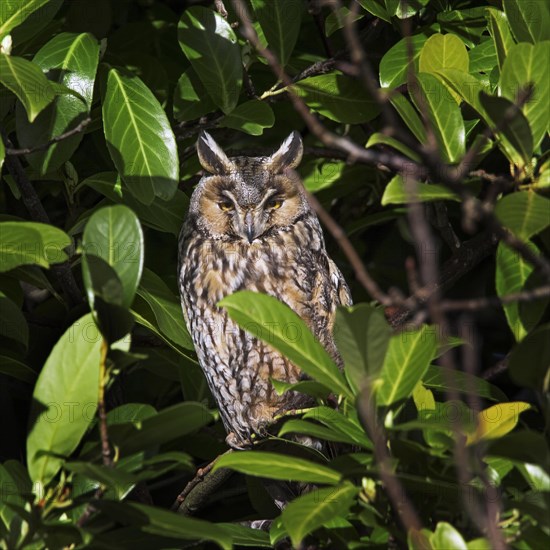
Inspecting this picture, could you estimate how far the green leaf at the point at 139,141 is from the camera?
8.26 ft

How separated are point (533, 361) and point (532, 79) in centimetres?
78

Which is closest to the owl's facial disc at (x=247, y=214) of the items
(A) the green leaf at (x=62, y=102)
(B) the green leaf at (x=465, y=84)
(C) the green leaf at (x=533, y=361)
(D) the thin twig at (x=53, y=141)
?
(A) the green leaf at (x=62, y=102)

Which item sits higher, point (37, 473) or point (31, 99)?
point (31, 99)

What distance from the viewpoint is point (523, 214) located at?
6.43 feet

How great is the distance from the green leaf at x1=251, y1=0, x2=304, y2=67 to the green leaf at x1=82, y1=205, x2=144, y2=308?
113 centimetres


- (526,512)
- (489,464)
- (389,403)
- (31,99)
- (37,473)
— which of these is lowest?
(489,464)

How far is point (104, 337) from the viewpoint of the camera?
1817 millimetres

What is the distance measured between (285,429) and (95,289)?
1.53 feet

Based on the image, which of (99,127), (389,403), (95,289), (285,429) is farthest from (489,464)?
(99,127)

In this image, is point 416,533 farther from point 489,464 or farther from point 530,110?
point 530,110

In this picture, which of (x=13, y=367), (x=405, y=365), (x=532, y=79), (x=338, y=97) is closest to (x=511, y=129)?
(x=532, y=79)

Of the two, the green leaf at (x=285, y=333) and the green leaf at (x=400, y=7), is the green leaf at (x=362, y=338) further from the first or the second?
the green leaf at (x=400, y=7)

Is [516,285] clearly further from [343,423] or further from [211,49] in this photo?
[211,49]

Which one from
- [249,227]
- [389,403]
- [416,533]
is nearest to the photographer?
[416,533]
